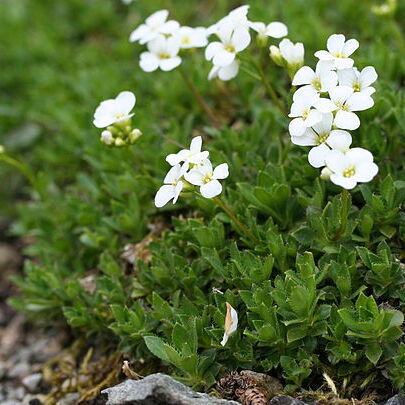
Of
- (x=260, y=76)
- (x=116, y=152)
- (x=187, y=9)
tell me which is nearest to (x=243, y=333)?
(x=260, y=76)

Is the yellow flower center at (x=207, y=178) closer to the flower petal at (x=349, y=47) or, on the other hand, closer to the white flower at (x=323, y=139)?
the white flower at (x=323, y=139)

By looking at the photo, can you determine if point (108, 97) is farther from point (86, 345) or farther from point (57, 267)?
point (86, 345)

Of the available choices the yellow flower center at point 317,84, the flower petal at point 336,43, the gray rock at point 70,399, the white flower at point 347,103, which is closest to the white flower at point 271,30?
the flower petal at point 336,43

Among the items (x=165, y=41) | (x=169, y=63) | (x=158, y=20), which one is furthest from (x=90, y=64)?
(x=169, y=63)

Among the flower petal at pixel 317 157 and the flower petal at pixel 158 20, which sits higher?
the flower petal at pixel 158 20

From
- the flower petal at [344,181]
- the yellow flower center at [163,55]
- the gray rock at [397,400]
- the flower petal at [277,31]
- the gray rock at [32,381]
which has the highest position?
the flower petal at [277,31]

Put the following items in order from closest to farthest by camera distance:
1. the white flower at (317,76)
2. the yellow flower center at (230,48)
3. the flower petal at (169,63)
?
the white flower at (317,76) → the yellow flower center at (230,48) → the flower petal at (169,63)
